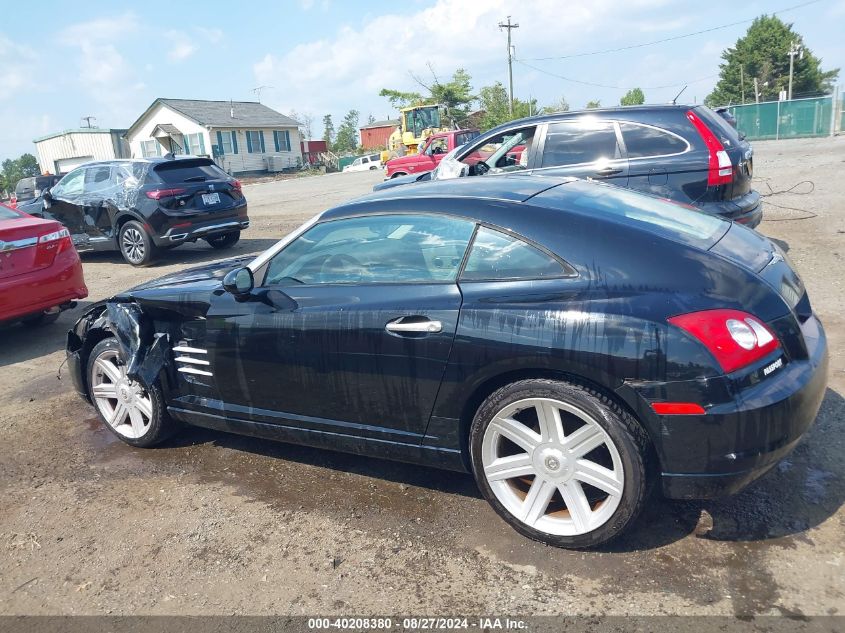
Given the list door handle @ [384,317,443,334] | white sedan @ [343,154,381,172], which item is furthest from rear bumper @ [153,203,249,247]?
white sedan @ [343,154,381,172]

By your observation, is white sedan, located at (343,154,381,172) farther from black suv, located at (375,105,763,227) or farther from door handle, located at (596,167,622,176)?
door handle, located at (596,167,622,176)

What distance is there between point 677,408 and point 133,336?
3181 mm

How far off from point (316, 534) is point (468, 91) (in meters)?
63.0

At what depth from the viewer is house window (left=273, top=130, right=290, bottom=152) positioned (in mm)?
53969

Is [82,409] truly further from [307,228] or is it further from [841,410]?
[841,410]

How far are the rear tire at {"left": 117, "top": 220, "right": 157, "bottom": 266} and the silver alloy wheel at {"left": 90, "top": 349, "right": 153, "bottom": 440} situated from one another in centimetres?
667

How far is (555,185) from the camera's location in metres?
3.64

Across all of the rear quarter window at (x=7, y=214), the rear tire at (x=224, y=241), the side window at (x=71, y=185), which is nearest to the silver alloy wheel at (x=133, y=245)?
the side window at (x=71, y=185)

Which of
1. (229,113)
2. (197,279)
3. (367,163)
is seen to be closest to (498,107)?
(367,163)

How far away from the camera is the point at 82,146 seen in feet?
185

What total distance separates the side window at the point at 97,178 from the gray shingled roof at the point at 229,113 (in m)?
39.5

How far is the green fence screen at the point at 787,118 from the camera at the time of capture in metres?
37.3

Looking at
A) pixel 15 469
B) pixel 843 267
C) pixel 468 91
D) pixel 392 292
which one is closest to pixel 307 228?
pixel 392 292

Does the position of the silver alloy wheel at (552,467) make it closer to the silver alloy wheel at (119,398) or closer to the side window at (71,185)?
the silver alloy wheel at (119,398)
